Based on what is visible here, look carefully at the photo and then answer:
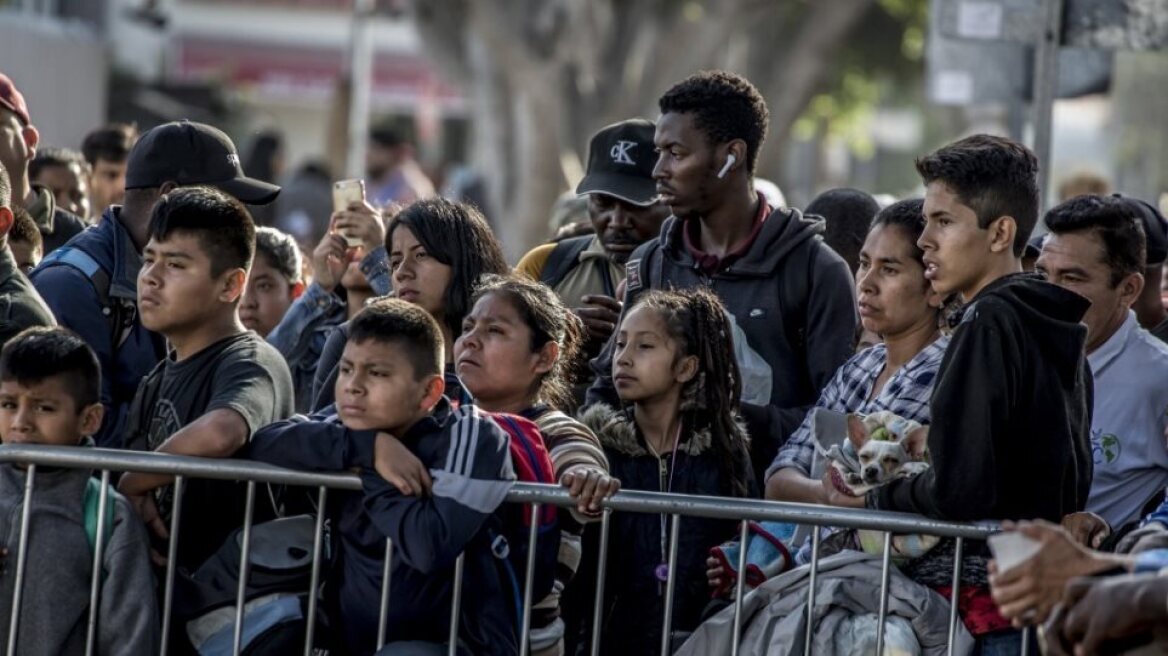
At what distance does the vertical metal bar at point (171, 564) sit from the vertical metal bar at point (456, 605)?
775mm

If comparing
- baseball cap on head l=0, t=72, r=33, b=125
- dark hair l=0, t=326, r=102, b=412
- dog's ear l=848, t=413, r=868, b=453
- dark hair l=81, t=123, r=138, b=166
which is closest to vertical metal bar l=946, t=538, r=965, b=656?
dog's ear l=848, t=413, r=868, b=453

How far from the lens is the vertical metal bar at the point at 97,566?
574cm

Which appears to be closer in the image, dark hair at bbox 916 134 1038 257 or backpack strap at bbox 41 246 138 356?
dark hair at bbox 916 134 1038 257

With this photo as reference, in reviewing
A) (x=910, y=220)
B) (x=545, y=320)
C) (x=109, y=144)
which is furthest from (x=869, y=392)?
(x=109, y=144)

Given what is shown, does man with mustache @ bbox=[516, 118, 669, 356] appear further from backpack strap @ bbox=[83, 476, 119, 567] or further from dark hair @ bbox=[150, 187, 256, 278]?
backpack strap @ bbox=[83, 476, 119, 567]

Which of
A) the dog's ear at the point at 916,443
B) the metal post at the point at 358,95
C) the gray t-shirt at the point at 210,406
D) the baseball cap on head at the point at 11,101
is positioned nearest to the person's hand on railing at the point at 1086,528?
the dog's ear at the point at 916,443

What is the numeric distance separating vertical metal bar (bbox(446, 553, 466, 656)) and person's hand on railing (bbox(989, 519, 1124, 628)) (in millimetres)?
1750

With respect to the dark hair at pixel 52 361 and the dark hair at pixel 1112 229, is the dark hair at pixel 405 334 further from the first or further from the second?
the dark hair at pixel 1112 229

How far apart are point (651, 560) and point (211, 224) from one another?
1671 mm

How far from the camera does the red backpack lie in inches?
233

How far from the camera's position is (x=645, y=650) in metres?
6.35

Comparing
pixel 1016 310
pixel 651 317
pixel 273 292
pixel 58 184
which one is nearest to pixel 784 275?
pixel 651 317

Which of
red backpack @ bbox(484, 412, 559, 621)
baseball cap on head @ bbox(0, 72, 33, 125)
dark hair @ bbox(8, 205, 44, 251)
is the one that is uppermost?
baseball cap on head @ bbox(0, 72, 33, 125)

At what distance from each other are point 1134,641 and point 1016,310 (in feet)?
4.33
